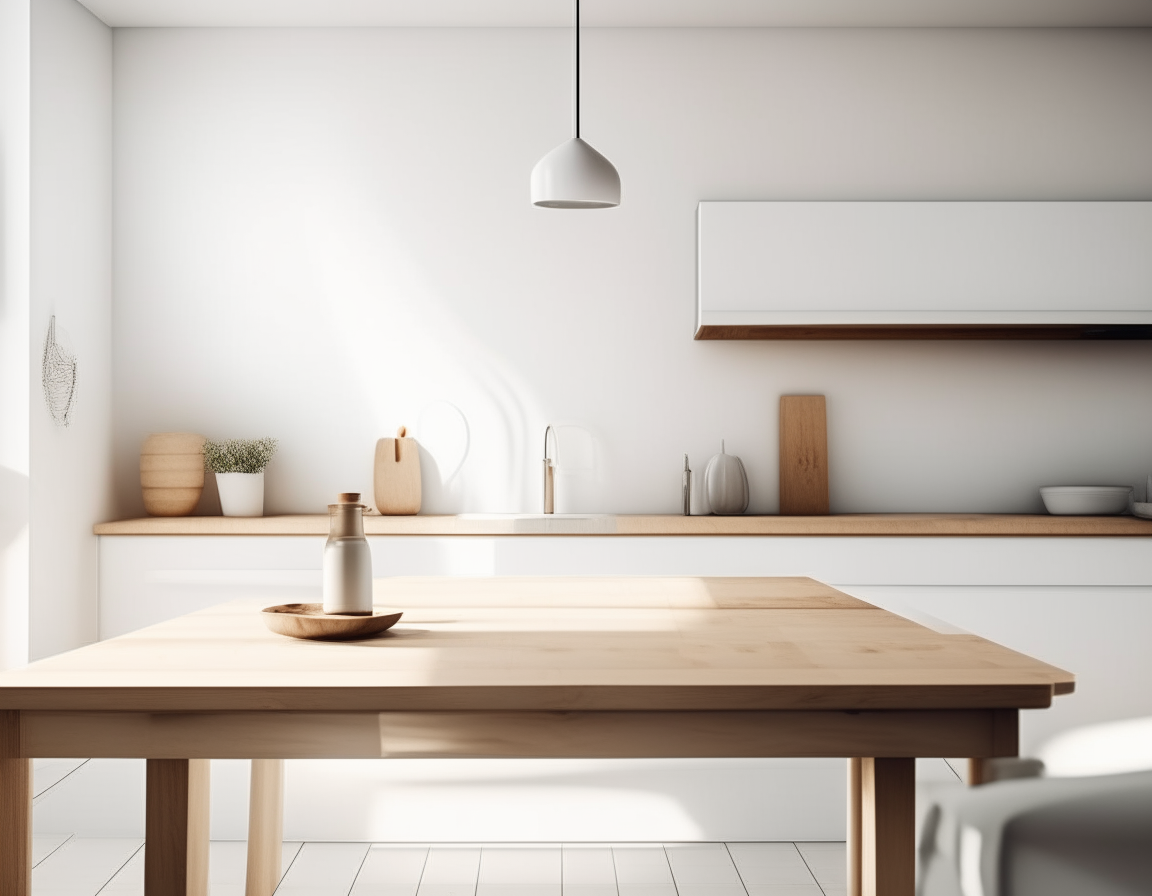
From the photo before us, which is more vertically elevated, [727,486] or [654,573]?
[727,486]

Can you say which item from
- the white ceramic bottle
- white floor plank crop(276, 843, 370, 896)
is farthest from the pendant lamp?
white floor plank crop(276, 843, 370, 896)

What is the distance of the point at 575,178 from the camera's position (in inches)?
91.9

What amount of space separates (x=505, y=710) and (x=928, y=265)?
2978mm

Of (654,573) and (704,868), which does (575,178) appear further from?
(704,868)

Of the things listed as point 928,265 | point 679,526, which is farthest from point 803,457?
point 928,265

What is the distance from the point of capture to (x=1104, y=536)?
3.46 metres

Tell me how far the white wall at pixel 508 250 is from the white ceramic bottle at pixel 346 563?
235cm

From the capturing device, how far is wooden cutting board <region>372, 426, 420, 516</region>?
12.9 feet

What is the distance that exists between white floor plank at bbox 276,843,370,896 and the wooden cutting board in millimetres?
1308

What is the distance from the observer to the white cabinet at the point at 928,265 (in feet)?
12.2

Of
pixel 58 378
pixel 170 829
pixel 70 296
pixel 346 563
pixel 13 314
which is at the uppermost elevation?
pixel 70 296

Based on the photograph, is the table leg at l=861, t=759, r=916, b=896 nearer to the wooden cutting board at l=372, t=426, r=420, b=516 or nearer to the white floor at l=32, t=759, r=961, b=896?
the white floor at l=32, t=759, r=961, b=896

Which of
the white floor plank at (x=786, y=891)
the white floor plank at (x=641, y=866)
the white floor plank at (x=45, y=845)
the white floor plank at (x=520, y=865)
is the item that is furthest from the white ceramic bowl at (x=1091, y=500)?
the white floor plank at (x=45, y=845)

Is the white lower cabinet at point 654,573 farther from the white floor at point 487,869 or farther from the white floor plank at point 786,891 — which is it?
the white floor plank at point 786,891
